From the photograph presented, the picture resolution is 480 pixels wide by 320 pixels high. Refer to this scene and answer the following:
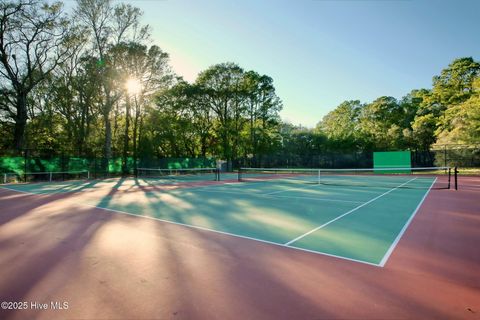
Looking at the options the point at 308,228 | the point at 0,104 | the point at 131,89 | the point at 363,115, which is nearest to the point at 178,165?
the point at 131,89

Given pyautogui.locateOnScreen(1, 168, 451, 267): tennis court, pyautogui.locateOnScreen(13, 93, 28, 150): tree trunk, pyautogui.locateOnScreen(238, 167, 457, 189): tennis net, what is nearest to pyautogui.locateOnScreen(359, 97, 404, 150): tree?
pyautogui.locateOnScreen(238, 167, 457, 189): tennis net

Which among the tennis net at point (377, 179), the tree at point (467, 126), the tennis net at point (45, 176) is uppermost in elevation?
the tree at point (467, 126)

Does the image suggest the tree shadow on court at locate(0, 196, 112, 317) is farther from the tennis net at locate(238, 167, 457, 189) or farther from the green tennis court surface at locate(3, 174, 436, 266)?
the tennis net at locate(238, 167, 457, 189)

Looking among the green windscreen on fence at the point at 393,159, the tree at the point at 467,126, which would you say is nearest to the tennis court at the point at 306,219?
the green windscreen on fence at the point at 393,159

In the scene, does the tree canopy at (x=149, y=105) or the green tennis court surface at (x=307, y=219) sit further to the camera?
the tree canopy at (x=149, y=105)

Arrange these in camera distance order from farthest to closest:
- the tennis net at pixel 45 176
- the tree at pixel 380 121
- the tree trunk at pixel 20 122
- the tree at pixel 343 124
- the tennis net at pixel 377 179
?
the tree at pixel 343 124, the tree at pixel 380 121, the tree trunk at pixel 20 122, the tennis net at pixel 45 176, the tennis net at pixel 377 179

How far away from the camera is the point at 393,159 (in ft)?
90.2

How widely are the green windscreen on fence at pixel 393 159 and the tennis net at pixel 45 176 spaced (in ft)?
88.9

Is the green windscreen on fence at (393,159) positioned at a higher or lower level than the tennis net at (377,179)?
higher

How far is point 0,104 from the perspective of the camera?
79.0 ft

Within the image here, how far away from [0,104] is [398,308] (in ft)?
104

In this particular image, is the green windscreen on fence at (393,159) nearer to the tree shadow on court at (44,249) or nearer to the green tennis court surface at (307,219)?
the green tennis court surface at (307,219)

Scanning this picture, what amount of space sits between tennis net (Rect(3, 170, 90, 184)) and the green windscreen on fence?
2709 cm

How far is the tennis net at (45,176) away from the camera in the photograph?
18875 mm
